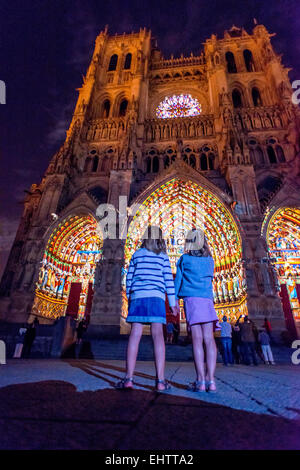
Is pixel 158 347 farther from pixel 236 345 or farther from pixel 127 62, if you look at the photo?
pixel 127 62

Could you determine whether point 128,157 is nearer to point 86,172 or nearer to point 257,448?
point 86,172

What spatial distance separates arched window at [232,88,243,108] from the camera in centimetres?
1967

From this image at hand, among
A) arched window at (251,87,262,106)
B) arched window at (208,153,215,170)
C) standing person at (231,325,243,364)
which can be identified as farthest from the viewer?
arched window at (251,87,262,106)

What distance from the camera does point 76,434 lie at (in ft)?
3.08

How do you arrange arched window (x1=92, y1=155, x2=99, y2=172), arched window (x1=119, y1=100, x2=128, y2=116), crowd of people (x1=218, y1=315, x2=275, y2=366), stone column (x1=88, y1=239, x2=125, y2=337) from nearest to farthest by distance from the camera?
crowd of people (x1=218, y1=315, x2=275, y2=366)
stone column (x1=88, y1=239, x2=125, y2=337)
arched window (x1=92, y1=155, x2=99, y2=172)
arched window (x1=119, y1=100, x2=128, y2=116)

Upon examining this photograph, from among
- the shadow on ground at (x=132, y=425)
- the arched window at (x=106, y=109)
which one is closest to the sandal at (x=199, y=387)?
the shadow on ground at (x=132, y=425)

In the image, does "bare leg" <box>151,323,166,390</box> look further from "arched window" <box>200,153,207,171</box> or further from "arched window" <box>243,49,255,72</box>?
"arched window" <box>243,49,255,72</box>

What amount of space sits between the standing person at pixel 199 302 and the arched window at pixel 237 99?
71.6 feet

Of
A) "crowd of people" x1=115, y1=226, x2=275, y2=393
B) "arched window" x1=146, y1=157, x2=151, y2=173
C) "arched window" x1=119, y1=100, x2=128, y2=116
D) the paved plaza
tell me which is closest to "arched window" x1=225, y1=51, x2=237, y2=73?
"arched window" x1=119, y1=100, x2=128, y2=116

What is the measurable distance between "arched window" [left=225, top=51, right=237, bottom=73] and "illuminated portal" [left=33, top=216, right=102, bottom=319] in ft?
65.7

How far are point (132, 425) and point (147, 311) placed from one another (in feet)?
3.37

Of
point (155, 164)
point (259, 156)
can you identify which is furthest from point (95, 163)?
point (259, 156)

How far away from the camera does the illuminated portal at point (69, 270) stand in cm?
1325

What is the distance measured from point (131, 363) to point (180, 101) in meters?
23.6
